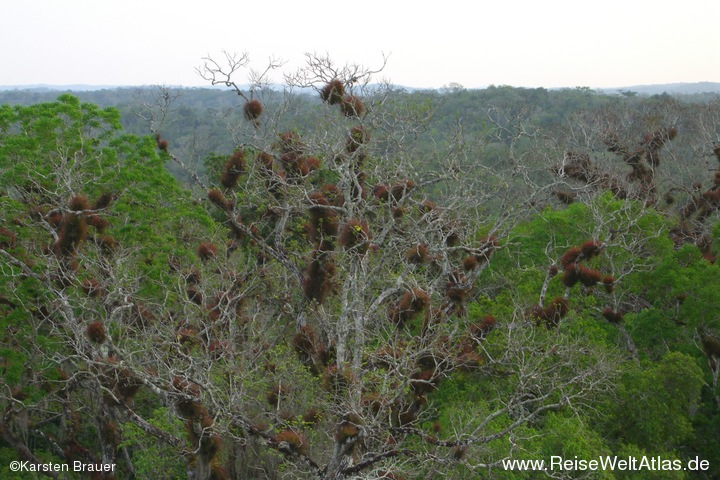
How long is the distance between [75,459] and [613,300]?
12656 mm

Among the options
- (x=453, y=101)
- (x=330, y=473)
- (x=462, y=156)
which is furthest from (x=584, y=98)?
(x=330, y=473)

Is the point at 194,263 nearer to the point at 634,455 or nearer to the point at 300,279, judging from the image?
the point at 300,279

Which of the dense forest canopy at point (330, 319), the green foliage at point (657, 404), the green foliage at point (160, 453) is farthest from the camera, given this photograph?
the green foliage at point (160, 453)

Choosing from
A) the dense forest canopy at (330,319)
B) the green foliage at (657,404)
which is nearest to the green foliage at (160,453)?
the dense forest canopy at (330,319)

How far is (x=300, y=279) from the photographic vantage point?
11883mm

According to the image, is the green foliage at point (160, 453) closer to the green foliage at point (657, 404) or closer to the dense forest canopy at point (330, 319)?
the dense forest canopy at point (330, 319)

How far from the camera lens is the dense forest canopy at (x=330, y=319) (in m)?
9.40

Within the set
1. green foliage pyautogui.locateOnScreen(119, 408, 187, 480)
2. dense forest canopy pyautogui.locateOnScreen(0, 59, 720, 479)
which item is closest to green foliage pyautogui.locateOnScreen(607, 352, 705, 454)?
dense forest canopy pyautogui.locateOnScreen(0, 59, 720, 479)

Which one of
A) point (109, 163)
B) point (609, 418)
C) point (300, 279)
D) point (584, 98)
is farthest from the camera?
point (584, 98)

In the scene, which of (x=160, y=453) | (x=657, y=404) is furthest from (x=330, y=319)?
(x=657, y=404)

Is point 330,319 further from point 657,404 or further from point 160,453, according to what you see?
point 657,404

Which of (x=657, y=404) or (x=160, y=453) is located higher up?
(x=657, y=404)

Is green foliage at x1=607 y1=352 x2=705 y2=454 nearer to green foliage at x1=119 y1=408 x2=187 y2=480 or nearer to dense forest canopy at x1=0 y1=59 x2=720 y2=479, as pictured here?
dense forest canopy at x1=0 y1=59 x2=720 y2=479

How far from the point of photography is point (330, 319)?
12.2 meters
